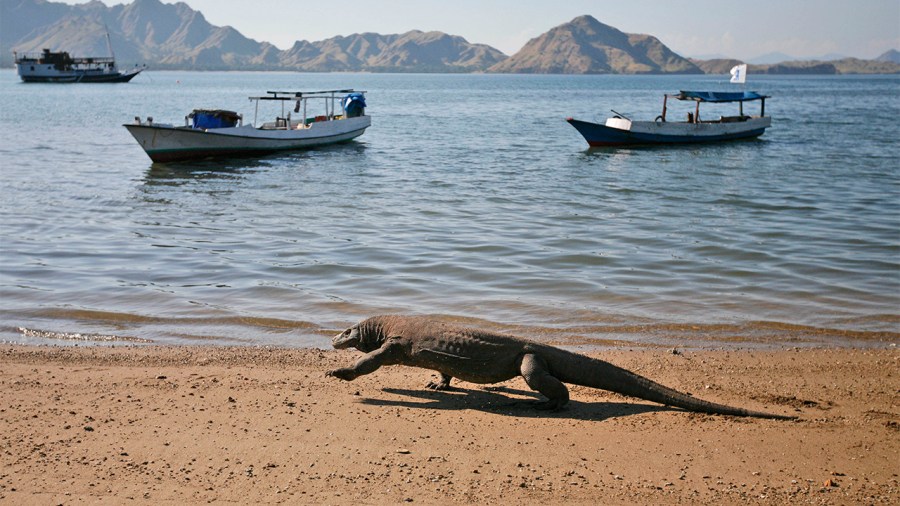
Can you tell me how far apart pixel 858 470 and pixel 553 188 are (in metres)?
21.4

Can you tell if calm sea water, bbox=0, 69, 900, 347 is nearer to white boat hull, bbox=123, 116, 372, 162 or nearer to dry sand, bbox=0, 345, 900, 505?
white boat hull, bbox=123, 116, 372, 162

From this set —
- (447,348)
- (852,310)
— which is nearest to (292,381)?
(447,348)

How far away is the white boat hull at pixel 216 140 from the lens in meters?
31.8

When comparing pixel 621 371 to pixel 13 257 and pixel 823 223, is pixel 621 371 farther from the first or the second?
pixel 823 223

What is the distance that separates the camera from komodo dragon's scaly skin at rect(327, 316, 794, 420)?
741 cm

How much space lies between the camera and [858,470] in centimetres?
616

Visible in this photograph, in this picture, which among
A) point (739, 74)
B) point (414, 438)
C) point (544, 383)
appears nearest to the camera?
point (414, 438)

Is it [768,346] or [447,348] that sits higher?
[447,348]

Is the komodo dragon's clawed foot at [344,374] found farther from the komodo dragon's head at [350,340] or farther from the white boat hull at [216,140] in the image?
the white boat hull at [216,140]

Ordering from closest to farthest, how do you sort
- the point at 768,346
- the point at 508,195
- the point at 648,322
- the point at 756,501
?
1. the point at 756,501
2. the point at 768,346
3. the point at 648,322
4. the point at 508,195

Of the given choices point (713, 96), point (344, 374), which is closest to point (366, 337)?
point (344, 374)

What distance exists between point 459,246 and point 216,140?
18505mm

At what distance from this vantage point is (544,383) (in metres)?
7.38

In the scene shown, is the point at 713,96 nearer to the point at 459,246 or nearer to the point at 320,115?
the point at 320,115
